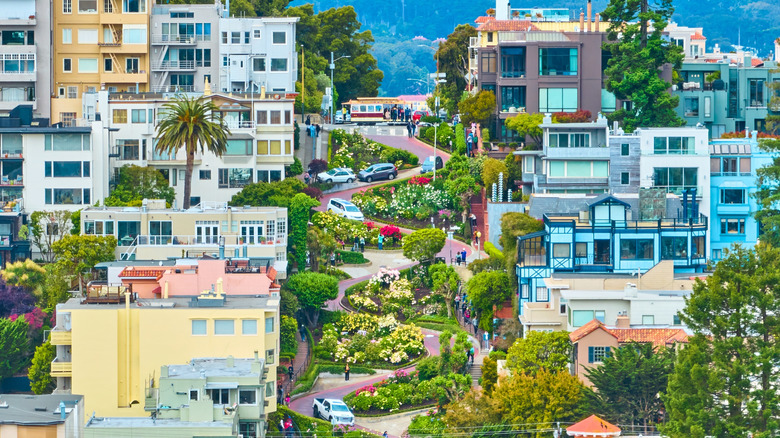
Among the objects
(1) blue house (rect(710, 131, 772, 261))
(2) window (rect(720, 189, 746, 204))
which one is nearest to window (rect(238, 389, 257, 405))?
(1) blue house (rect(710, 131, 772, 261))

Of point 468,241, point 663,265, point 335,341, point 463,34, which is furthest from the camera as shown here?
point 463,34

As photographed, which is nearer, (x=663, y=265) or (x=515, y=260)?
(x=663, y=265)

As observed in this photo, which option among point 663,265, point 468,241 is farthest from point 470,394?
point 468,241

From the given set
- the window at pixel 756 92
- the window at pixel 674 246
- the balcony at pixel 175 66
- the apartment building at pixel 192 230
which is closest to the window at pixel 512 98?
the window at pixel 756 92

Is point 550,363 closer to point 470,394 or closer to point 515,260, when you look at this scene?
point 470,394

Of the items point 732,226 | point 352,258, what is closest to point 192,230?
point 352,258

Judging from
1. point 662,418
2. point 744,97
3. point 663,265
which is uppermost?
point 744,97
